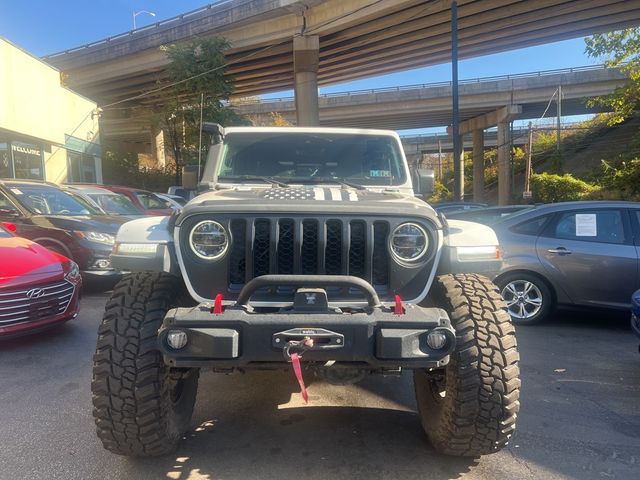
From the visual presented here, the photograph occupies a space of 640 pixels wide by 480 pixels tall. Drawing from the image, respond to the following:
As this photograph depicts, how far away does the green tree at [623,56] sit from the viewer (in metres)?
15.6

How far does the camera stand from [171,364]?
2408 millimetres

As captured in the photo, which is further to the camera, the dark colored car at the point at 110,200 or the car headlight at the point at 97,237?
the dark colored car at the point at 110,200

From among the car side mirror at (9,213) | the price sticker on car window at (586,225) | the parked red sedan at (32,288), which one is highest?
the car side mirror at (9,213)

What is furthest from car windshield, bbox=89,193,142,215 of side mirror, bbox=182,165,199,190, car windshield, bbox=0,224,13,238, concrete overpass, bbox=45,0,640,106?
concrete overpass, bbox=45,0,640,106

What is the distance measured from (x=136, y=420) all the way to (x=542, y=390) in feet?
10.3

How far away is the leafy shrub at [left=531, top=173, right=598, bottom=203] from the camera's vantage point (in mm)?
28025

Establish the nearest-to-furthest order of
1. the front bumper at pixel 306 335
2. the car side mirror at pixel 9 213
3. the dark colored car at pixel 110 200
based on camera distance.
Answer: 1. the front bumper at pixel 306 335
2. the car side mirror at pixel 9 213
3. the dark colored car at pixel 110 200

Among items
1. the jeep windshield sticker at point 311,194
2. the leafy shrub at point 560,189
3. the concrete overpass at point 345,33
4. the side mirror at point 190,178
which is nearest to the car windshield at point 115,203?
the side mirror at point 190,178

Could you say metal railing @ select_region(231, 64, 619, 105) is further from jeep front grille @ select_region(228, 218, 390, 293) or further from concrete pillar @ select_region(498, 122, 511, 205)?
jeep front grille @ select_region(228, 218, 390, 293)

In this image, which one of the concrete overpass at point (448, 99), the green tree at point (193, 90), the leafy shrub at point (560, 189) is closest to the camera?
the green tree at point (193, 90)

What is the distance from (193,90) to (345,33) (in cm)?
779

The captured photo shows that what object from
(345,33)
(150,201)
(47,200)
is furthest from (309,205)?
(345,33)

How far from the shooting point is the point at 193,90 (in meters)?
21.4

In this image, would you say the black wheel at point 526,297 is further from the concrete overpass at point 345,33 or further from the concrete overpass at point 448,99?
the concrete overpass at point 448,99
